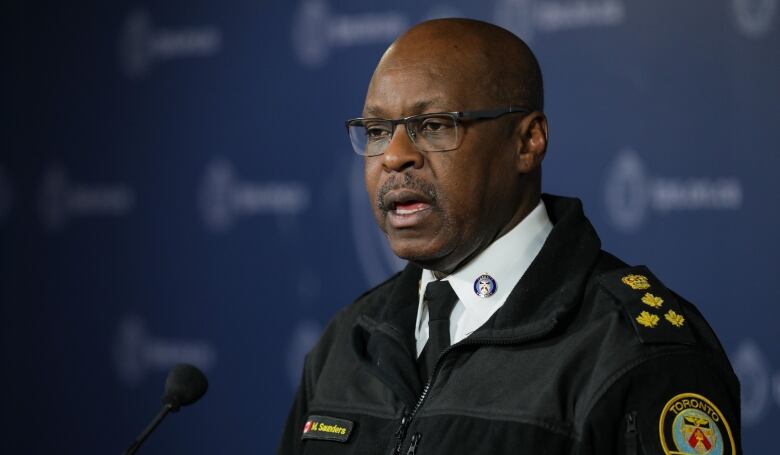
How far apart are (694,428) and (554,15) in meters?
1.72

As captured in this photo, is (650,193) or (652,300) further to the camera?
(650,193)

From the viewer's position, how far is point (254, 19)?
133 inches

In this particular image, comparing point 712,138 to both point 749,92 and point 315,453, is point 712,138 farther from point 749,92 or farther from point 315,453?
point 315,453

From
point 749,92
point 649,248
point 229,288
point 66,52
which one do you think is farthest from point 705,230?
point 66,52

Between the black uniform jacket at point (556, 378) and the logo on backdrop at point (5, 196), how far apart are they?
91.8 inches

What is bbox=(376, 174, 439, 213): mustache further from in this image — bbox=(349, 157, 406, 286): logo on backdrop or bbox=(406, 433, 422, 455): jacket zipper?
bbox=(349, 157, 406, 286): logo on backdrop

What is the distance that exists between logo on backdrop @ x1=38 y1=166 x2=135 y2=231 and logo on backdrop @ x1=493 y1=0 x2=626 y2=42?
4.62ft

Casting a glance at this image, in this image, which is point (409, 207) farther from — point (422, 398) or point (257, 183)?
point (257, 183)

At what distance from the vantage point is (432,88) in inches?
62.2

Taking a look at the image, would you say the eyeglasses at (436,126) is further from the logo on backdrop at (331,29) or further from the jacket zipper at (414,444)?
the logo on backdrop at (331,29)

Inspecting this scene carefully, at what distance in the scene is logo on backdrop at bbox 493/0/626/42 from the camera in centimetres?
278

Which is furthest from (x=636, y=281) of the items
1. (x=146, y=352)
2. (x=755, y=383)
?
(x=146, y=352)

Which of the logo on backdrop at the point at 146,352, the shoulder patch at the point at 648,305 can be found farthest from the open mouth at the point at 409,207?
the logo on backdrop at the point at 146,352

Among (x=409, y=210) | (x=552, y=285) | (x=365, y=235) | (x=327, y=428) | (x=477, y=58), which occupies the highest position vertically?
(x=477, y=58)
